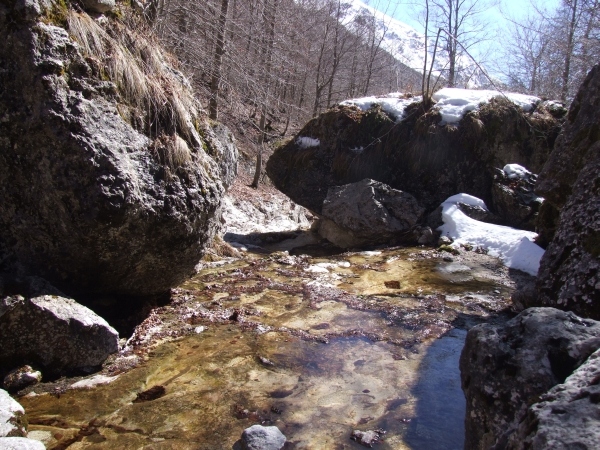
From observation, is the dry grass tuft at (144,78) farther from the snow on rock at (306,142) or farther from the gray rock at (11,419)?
the snow on rock at (306,142)

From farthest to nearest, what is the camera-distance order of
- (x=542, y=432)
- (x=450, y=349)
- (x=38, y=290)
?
(x=450, y=349), (x=38, y=290), (x=542, y=432)

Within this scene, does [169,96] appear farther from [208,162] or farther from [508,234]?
[508,234]

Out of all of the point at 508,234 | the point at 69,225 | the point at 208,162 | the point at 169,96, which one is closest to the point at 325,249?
the point at 508,234

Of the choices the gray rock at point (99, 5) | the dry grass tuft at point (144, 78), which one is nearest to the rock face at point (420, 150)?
the dry grass tuft at point (144, 78)

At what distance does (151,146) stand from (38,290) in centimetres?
183

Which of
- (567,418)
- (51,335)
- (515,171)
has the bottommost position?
(51,335)

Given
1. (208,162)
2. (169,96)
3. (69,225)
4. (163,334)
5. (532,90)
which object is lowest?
(163,334)

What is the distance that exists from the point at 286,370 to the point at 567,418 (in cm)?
A: 318

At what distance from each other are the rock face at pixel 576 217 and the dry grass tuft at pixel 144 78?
4237mm

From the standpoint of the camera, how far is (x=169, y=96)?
5305 mm

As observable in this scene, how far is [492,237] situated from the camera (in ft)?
29.5

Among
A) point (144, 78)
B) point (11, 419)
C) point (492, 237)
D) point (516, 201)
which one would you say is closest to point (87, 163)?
point (144, 78)

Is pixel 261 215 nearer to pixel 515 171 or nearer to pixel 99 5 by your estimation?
pixel 515 171

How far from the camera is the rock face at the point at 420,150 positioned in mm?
11203
